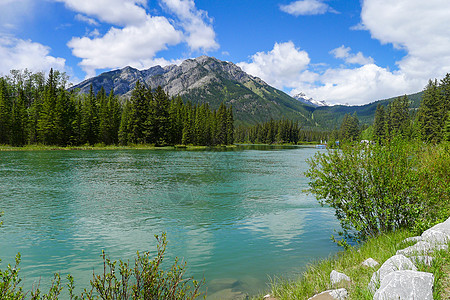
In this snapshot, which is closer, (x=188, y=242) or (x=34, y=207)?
(x=188, y=242)

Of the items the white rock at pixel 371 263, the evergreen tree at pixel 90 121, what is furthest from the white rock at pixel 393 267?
the evergreen tree at pixel 90 121

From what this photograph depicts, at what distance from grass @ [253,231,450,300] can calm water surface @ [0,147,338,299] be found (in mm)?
1359

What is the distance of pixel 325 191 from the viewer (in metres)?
9.99

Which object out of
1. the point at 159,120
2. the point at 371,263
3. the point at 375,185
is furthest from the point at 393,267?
the point at 159,120

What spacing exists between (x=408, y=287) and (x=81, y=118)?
3749 inches

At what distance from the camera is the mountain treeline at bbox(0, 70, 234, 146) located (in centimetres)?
7481

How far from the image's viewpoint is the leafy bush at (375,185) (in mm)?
9062

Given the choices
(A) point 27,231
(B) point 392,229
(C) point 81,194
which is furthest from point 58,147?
(B) point 392,229

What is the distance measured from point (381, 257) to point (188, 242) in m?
7.34

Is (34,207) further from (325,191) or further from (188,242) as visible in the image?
(325,191)

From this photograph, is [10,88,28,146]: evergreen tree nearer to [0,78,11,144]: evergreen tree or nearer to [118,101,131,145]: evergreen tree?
[0,78,11,144]: evergreen tree

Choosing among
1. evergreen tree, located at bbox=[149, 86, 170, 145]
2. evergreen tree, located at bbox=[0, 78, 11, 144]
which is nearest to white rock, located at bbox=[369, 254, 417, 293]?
evergreen tree, located at bbox=[149, 86, 170, 145]

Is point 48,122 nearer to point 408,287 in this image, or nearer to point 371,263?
point 371,263

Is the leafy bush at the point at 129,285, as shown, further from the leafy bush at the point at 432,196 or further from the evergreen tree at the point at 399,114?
the evergreen tree at the point at 399,114
